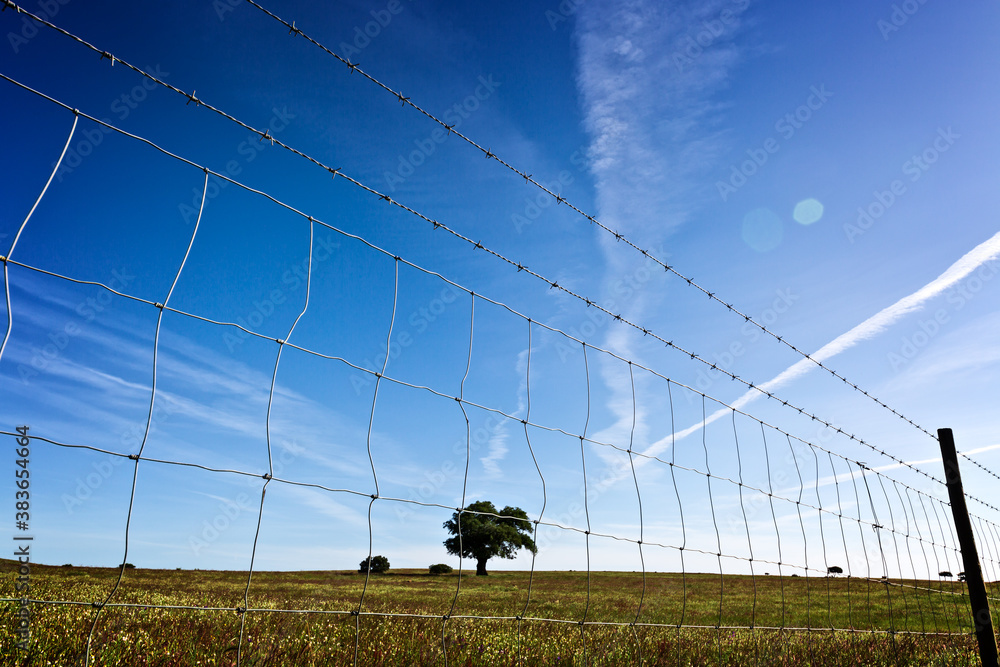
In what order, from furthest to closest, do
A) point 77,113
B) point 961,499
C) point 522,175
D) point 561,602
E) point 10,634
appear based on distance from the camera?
1. point 561,602
2. point 961,499
3. point 522,175
4. point 10,634
5. point 77,113

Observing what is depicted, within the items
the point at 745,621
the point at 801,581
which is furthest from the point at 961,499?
the point at 801,581

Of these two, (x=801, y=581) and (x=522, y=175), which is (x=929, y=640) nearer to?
(x=522, y=175)

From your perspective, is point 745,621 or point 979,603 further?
point 745,621

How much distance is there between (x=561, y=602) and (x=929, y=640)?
744cm

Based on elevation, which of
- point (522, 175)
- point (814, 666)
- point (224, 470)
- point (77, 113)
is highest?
point (522, 175)

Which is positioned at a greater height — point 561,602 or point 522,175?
point 522,175

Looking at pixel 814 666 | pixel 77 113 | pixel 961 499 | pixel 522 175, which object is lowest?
pixel 814 666

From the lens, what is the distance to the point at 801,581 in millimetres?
28375

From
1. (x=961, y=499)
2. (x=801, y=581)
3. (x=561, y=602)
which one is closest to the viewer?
(x=961, y=499)

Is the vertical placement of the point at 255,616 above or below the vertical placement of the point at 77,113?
below

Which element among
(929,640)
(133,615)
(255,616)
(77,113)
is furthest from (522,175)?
(929,640)

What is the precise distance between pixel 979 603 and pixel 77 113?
29.7 feet

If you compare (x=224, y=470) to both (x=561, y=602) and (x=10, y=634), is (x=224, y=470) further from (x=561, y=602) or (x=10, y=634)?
(x=561, y=602)

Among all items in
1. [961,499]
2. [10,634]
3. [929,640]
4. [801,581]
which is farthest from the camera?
[801,581]
